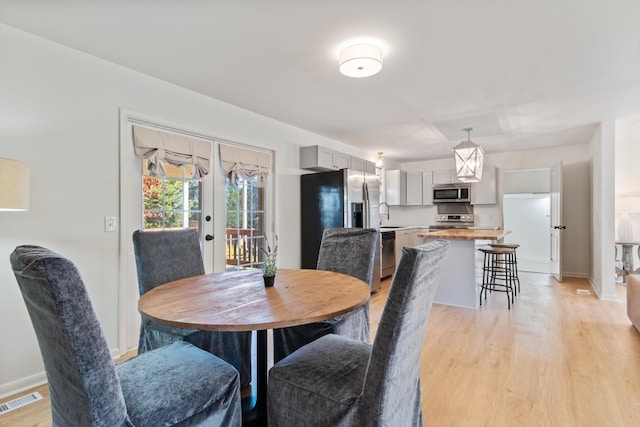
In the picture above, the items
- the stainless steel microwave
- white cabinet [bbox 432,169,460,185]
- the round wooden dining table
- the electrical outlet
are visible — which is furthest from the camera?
white cabinet [bbox 432,169,460,185]

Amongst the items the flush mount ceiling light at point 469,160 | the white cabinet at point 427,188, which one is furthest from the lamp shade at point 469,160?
the white cabinet at point 427,188

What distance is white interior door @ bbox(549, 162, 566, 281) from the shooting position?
5.08m

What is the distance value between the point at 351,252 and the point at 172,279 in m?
1.22

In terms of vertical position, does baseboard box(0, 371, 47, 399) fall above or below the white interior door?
below

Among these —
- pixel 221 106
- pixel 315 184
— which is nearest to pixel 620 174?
pixel 315 184

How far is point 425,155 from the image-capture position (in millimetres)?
6367

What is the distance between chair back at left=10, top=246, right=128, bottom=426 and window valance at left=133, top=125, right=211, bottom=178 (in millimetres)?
1912

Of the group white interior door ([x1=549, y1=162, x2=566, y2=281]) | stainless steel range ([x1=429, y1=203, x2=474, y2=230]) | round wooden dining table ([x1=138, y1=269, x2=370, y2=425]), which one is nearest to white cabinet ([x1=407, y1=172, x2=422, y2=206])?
stainless steel range ([x1=429, y1=203, x2=474, y2=230])

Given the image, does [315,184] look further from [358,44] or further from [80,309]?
[80,309]

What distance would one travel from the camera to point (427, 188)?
666 centimetres

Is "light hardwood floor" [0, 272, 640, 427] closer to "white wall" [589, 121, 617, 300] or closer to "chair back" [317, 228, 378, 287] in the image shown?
"white wall" [589, 121, 617, 300]

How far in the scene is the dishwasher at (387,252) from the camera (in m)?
5.09

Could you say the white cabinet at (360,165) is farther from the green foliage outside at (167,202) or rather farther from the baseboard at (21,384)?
the baseboard at (21,384)

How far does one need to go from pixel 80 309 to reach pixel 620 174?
20.3 feet
